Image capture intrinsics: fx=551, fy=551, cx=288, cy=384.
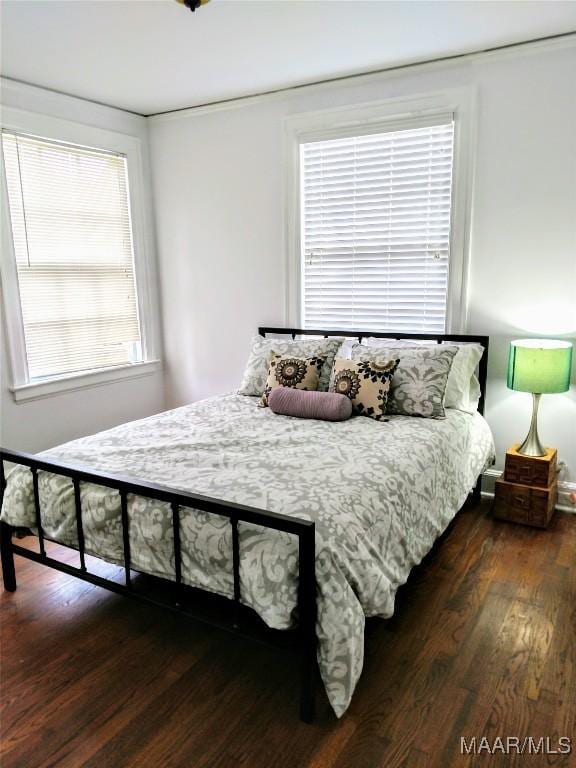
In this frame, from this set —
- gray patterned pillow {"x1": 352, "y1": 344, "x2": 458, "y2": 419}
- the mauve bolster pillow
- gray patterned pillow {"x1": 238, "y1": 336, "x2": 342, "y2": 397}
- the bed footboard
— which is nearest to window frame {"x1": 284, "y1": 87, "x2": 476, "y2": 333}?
gray patterned pillow {"x1": 352, "y1": 344, "x2": 458, "y2": 419}

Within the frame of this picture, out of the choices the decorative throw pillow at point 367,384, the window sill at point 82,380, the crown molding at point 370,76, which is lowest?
the window sill at point 82,380

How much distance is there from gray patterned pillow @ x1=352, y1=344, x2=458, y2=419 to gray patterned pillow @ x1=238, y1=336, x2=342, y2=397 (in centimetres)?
32

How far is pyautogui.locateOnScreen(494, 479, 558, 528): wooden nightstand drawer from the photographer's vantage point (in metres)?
2.92

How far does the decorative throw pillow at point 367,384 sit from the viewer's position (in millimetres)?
2838

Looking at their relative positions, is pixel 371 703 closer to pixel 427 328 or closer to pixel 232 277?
pixel 427 328

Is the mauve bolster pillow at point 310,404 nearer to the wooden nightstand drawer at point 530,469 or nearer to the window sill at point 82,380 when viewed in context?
the wooden nightstand drawer at point 530,469

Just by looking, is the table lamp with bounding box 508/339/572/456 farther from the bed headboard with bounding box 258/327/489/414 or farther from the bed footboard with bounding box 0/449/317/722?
the bed footboard with bounding box 0/449/317/722

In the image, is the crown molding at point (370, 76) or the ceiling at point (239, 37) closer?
the ceiling at point (239, 37)

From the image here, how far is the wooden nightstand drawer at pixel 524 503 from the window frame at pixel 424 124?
3.11 ft

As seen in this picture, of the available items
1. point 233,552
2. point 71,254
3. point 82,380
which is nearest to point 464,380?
point 233,552

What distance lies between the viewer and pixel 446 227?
3246 mm

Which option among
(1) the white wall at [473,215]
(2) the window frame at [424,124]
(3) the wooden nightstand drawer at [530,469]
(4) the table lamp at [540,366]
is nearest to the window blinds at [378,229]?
(2) the window frame at [424,124]

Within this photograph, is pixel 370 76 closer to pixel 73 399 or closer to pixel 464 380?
pixel 464 380

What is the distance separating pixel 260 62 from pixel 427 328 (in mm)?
1789
